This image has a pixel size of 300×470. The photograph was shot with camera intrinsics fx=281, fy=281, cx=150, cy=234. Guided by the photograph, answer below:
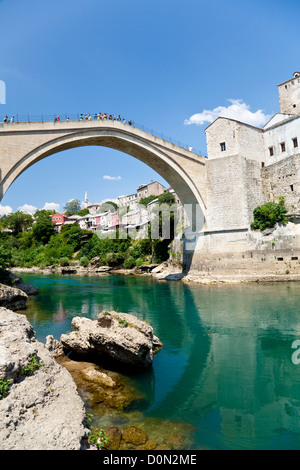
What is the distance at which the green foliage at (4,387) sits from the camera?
270 cm

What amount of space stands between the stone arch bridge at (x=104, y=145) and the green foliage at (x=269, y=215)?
3301mm

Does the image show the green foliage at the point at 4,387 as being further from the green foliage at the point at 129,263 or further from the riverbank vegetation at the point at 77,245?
the green foliage at the point at 129,263

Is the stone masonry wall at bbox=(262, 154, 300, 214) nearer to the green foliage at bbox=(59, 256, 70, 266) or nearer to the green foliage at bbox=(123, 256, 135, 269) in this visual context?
the green foliage at bbox=(123, 256, 135, 269)

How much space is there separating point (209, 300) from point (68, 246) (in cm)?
3359

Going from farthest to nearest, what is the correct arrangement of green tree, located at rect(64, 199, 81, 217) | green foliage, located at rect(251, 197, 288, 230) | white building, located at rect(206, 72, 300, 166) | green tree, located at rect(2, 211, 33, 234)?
green tree, located at rect(64, 199, 81, 217)
green tree, located at rect(2, 211, 33, 234)
white building, located at rect(206, 72, 300, 166)
green foliage, located at rect(251, 197, 288, 230)

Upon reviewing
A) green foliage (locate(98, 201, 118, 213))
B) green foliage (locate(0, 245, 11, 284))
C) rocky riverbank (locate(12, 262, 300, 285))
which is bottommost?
rocky riverbank (locate(12, 262, 300, 285))

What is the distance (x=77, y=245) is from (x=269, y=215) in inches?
1256

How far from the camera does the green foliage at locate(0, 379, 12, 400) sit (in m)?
2.70

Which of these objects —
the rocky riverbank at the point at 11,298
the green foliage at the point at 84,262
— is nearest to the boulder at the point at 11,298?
the rocky riverbank at the point at 11,298

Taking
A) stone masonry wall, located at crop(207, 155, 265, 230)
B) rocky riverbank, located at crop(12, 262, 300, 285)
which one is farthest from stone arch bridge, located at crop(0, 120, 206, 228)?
rocky riverbank, located at crop(12, 262, 300, 285)

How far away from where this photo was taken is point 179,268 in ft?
73.5

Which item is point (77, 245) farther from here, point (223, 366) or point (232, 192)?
point (223, 366)
